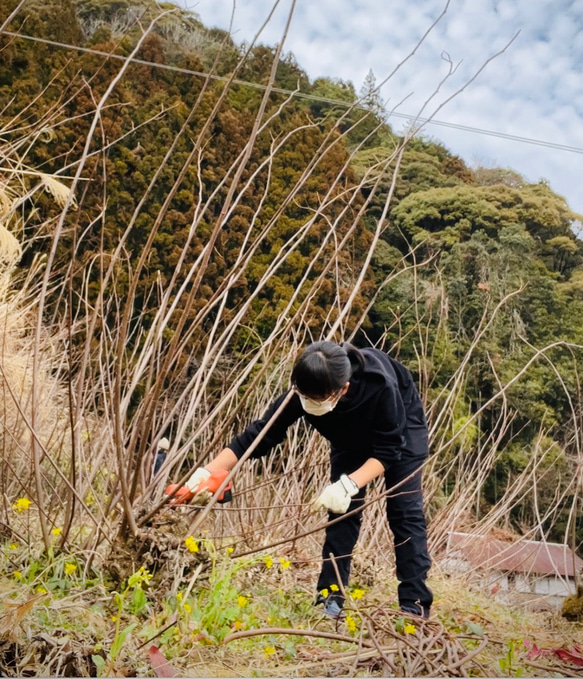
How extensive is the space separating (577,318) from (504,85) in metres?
6.26

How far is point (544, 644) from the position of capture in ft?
4.90

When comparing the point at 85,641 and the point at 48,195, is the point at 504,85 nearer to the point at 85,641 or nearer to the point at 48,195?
the point at 85,641

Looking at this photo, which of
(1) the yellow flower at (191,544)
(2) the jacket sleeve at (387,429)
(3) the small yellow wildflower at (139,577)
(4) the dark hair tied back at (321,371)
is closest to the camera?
(3) the small yellow wildflower at (139,577)

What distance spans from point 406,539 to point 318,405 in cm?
40

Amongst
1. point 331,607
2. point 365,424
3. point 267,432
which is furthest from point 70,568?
point 365,424

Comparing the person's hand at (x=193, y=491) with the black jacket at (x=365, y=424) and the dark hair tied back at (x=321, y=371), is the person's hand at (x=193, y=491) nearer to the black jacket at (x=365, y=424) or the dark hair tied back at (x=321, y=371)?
the black jacket at (x=365, y=424)

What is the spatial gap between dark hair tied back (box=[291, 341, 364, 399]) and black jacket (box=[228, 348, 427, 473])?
11 cm

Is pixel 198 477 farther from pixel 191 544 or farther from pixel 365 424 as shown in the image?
pixel 365 424

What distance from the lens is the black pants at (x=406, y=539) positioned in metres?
1.50

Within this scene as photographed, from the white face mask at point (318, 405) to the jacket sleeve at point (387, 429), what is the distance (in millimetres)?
109

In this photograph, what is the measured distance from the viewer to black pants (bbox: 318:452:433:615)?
1.50 meters

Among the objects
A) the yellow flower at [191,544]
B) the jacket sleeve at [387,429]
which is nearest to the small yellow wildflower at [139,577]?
the yellow flower at [191,544]

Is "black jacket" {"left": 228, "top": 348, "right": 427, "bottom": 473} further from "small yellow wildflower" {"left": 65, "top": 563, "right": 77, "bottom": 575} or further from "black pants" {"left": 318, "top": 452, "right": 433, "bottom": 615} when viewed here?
"small yellow wildflower" {"left": 65, "top": 563, "right": 77, "bottom": 575}

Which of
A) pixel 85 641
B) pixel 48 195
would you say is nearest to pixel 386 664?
pixel 85 641
